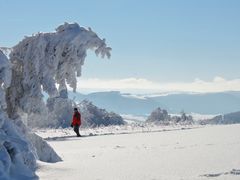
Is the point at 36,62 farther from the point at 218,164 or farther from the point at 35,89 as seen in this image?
the point at 218,164

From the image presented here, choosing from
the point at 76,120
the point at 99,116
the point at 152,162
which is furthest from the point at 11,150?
the point at 99,116

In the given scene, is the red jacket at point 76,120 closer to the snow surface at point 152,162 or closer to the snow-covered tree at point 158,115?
the snow surface at point 152,162

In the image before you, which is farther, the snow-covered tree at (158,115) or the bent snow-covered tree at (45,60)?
the snow-covered tree at (158,115)

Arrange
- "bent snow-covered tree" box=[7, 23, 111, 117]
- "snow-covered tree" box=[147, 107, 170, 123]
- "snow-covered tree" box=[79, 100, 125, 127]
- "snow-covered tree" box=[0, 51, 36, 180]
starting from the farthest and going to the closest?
"snow-covered tree" box=[147, 107, 170, 123], "snow-covered tree" box=[79, 100, 125, 127], "bent snow-covered tree" box=[7, 23, 111, 117], "snow-covered tree" box=[0, 51, 36, 180]

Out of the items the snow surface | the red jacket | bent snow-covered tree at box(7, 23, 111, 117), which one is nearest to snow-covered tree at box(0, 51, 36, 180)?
the snow surface

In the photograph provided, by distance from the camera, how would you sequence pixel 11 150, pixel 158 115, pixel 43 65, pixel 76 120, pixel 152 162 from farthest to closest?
pixel 158 115 → pixel 76 120 → pixel 43 65 → pixel 152 162 → pixel 11 150

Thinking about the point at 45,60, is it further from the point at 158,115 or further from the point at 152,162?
the point at 158,115

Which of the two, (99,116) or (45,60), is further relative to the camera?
(99,116)

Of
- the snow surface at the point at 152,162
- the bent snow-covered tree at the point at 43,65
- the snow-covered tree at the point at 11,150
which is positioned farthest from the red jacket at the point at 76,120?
the snow-covered tree at the point at 11,150

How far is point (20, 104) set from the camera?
12.3m

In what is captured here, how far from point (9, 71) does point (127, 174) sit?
2.81m

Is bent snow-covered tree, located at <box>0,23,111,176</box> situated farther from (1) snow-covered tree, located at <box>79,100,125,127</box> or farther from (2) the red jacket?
(1) snow-covered tree, located at <box>79,100,125,127</box>

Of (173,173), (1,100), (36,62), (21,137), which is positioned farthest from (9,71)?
(173,173)

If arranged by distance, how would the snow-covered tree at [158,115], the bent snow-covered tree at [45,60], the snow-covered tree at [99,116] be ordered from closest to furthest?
the bent snow-covered tree at [45,60], the snow-covered tree at [99,116], the snow-covered tree at [158,115]
